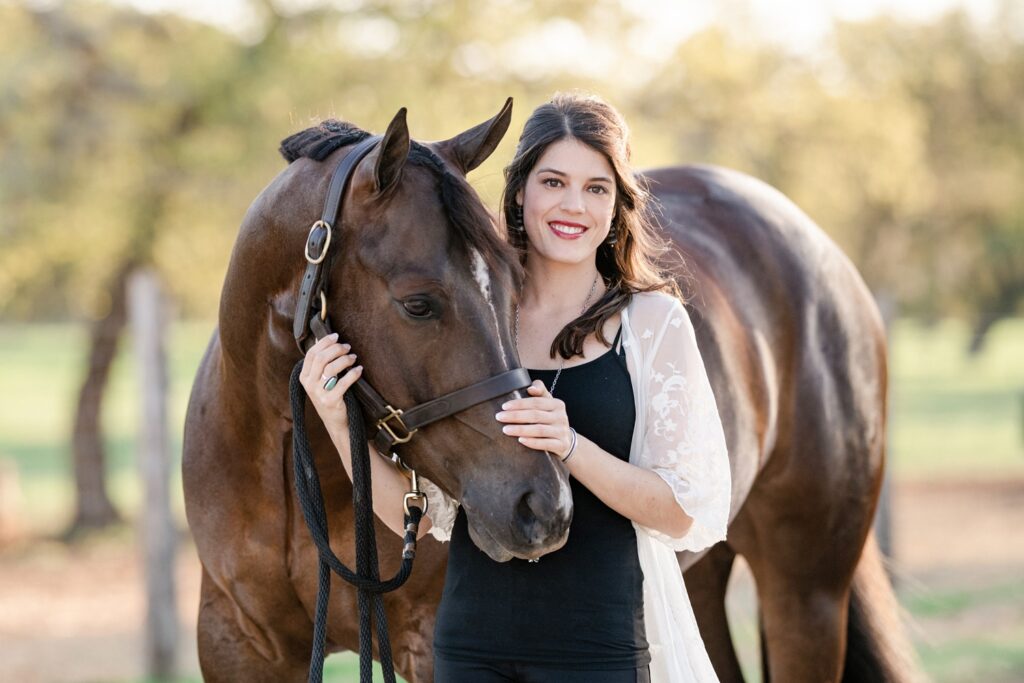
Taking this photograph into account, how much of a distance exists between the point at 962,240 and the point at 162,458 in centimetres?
1973

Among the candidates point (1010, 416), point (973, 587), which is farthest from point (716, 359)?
point (1010, 416)

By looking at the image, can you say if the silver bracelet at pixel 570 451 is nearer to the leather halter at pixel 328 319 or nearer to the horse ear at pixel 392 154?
the leather halter at pixel 328 319

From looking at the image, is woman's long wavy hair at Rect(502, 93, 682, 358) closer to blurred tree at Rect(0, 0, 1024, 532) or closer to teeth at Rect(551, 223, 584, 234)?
teeth at Rect(551, 223, 584, 234)

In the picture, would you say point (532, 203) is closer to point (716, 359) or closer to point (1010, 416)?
point (716, 359)

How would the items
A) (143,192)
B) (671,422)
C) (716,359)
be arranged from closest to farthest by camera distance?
(671,422) < (716,359) < (143,192)

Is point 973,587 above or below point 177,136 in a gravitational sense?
below

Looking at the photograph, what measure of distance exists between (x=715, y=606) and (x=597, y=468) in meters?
1.95

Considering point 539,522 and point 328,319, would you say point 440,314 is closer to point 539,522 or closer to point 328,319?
point 328,319

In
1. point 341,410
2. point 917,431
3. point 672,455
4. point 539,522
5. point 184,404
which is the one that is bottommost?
point 539,522

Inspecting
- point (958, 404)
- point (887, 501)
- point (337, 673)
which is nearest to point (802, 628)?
point (337, 673)

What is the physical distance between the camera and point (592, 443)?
1.92 metres

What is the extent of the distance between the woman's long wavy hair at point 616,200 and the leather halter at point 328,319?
242 millimetres

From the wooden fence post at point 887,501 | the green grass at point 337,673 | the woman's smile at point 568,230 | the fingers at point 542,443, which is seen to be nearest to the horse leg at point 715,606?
the woman's smile at point 568,230

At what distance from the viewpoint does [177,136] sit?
9.48 metres
